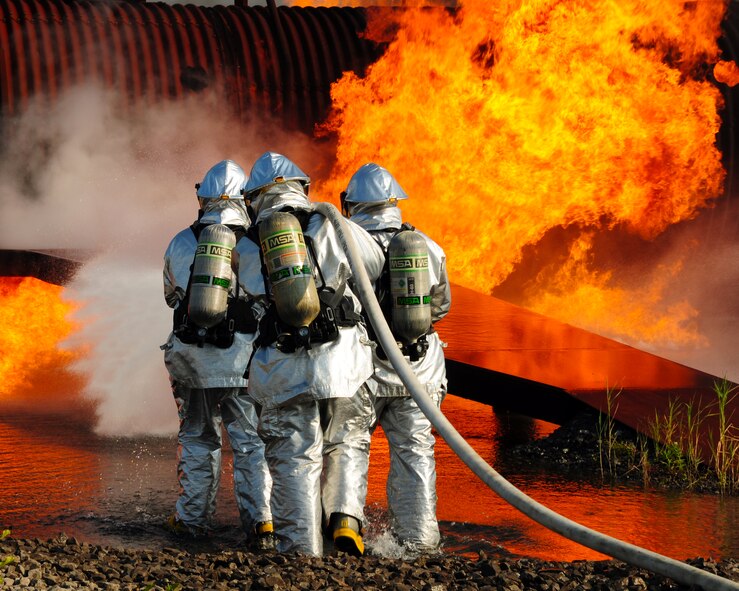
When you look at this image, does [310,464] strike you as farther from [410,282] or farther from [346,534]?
[410,282]

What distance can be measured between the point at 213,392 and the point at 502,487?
2043 millimetres

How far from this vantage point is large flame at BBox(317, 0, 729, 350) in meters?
11.4

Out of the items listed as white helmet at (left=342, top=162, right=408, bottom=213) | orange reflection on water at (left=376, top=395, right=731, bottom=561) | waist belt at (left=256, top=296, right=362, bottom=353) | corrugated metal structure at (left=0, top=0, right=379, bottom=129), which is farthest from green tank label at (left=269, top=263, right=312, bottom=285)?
corrugated metal structure at (left=0, top=0, right=379, bottom=129)

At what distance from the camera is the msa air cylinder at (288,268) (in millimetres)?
4320

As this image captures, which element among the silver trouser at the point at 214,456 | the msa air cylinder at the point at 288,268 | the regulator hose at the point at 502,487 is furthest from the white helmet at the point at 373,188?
the silver trouser at the point at 214,456

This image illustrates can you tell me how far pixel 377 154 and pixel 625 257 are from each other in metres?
3.26

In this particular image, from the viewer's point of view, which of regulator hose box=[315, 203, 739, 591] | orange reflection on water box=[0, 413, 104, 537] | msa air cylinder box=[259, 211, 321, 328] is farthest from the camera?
orange reflection on water box=[0, 413, 104, 537]

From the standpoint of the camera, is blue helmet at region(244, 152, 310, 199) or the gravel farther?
blue helmet at region(244, 152, 310, 199)

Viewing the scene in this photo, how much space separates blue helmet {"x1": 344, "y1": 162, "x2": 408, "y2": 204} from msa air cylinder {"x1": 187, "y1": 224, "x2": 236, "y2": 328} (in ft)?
2.10

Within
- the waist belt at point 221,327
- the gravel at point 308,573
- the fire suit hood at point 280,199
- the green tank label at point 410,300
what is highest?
the fire suit hood at point 280,199

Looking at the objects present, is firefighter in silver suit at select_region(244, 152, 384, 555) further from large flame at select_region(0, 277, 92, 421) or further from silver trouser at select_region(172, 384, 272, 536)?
large flame at select_region(0, 277, 92, 421)

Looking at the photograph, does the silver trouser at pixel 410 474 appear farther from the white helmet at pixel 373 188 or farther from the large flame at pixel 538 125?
the large flame at pixel 538 125

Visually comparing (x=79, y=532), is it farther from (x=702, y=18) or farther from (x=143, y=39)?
(x=702, y=18)

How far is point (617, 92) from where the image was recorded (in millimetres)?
11555
